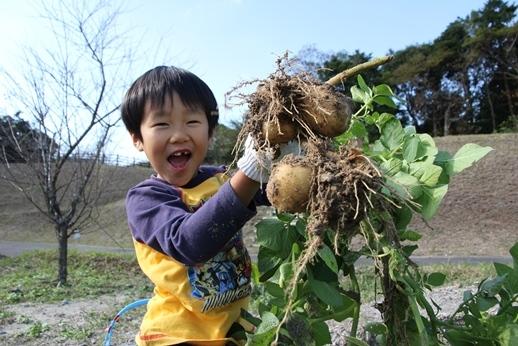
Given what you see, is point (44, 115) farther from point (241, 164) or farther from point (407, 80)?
point (407, 80)

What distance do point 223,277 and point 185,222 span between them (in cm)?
31

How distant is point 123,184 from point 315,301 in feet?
71.1

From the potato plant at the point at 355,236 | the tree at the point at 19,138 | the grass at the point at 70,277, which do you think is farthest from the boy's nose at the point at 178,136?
the tree at the point at 19,138

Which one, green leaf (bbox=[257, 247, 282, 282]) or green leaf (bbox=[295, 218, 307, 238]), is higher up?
green leaf (bbox=[295, 218, 307, 238])

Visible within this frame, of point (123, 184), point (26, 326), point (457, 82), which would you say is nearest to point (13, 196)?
point (123, 184)

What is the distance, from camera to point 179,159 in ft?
5.09

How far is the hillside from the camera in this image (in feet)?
37.6

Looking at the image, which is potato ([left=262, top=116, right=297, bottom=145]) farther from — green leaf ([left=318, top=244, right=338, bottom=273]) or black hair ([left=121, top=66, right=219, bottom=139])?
black hair ([left=121, top=66, right=219, bottom=139])

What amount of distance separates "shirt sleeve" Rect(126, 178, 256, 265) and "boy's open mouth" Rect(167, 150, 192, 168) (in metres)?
0.09

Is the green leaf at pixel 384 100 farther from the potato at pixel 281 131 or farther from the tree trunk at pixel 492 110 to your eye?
the tree trunk at pixel 492 110

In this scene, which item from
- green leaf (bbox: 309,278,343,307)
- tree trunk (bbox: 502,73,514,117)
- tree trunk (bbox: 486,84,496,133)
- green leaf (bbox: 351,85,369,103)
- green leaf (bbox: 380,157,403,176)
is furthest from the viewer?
tree trunk (bbox: 486,84,496,133)

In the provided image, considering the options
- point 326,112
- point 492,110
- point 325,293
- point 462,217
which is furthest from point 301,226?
point 492,110

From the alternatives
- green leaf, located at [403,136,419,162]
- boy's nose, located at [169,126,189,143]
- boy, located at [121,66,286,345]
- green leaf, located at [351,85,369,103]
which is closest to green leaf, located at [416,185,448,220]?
green leaf, located at [403,136,419,162]

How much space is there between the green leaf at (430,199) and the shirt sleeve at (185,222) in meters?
0.41
